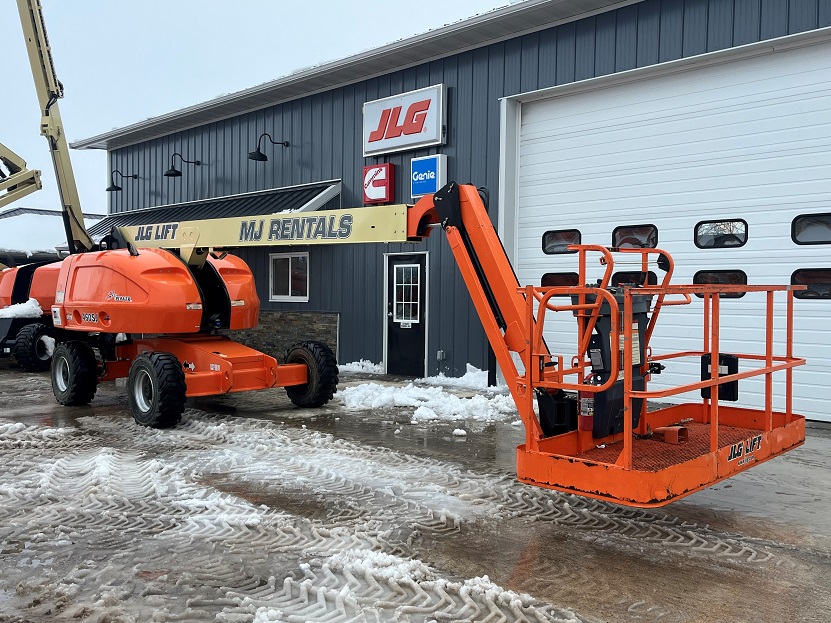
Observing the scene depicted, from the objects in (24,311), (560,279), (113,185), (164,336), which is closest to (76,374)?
(164,336)

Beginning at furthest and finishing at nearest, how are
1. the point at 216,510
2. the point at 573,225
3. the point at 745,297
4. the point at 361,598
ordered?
the point at 573,225 < the point at 745,297 < the point at 216,510 < the point at 361,598

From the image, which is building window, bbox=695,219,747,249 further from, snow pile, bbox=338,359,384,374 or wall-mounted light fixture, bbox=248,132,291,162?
wall-mounted light fixture, bbox=248,132,291,162

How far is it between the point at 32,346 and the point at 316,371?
7231 mm

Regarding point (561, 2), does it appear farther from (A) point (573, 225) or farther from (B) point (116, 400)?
(B) point (116, 400)

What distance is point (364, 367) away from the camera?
48.1ft

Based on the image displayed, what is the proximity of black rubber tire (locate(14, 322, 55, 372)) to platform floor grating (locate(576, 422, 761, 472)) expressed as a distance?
11.8 meters

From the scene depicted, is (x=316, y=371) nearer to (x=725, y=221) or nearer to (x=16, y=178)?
(x=725, y=221)

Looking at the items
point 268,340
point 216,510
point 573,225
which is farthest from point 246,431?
point 268,340

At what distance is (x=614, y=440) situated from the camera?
19.5 feet

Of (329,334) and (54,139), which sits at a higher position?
(54,139)

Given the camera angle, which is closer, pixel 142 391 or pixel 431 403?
pixel 142 391

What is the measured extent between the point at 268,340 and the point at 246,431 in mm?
8469

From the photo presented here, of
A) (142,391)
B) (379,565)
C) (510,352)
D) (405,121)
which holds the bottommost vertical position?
(379,565)

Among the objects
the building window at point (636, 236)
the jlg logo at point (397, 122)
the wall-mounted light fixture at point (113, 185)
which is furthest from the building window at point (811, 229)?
the wall-mounted light fixture at point (113, 185)
